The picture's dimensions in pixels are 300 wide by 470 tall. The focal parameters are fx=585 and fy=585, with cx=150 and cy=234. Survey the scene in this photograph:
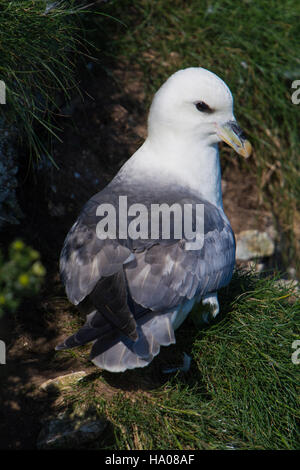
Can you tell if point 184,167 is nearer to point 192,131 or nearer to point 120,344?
point 192,131

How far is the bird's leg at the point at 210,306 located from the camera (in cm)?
284

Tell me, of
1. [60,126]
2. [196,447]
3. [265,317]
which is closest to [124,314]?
[196,447]

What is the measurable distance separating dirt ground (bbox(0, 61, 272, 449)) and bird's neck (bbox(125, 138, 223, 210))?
0.64 m

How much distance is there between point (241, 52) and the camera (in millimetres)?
4355

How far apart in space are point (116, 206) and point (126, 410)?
957mm

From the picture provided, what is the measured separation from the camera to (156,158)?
3215 mm

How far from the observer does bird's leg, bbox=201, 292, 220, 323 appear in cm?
284

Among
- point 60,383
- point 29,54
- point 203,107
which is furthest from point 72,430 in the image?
point 29,54

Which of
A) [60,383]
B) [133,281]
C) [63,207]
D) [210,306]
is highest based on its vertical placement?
[63,207]

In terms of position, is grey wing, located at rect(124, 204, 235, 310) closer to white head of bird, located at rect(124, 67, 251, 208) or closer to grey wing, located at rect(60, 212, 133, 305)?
grey wing, located at rect(60, 212, 133, 305)

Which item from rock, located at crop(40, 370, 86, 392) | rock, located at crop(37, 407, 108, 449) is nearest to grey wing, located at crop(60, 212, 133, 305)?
rock, located at crop(40, 370, 86, 392)

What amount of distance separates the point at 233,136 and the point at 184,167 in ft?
1.02

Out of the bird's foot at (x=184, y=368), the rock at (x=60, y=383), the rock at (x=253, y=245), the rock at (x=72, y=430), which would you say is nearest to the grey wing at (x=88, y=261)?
the rock at (x=60, y=383)
